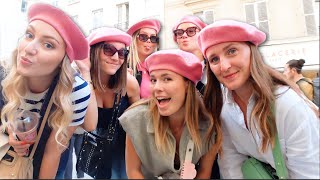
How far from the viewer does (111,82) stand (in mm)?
926

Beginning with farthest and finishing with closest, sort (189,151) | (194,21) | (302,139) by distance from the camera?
(194,21) → (189,151) → (302,139)

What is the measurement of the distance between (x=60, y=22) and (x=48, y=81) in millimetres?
177

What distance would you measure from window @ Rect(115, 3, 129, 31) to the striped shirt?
35cm

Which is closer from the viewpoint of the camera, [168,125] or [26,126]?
[26,126]

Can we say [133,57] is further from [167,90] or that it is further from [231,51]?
[231,51]

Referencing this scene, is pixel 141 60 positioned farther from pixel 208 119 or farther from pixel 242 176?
pixel 242 176

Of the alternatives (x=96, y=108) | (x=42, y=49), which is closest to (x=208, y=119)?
(x=96, y=108)

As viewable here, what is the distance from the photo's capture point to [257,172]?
0.66 metres

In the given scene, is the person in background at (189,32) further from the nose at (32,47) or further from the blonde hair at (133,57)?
the nose at (32,47)

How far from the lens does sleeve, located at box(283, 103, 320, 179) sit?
0.62m

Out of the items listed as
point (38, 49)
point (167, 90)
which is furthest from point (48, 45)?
point (167, 90)

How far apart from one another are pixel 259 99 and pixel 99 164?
569 millimetres

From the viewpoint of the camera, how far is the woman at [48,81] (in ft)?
2.23

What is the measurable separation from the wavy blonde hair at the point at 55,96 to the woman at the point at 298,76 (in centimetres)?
65
